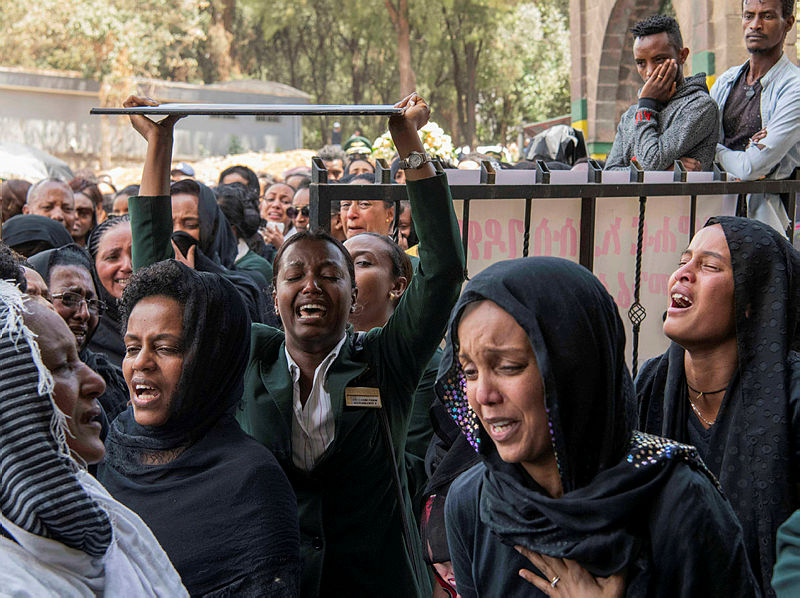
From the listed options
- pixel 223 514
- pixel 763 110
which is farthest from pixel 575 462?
Answer: pixel 763 110

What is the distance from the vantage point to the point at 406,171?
9.12 ft

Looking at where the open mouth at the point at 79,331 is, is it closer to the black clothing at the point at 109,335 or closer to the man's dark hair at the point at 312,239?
the black clothing at the point at 109,335

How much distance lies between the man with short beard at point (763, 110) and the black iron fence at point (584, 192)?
1.22 feet

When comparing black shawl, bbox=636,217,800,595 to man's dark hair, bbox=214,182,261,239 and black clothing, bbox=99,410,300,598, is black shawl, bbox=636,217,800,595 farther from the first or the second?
man's dark hair, bbox=214,182,261,239

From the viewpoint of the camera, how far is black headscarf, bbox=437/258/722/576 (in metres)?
1.80

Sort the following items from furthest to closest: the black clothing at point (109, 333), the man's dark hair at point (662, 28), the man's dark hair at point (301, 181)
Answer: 1. the man's dark hair at point (301, 181)
2. the man's dark hair at point (662, 28)
3. the black clothing at point (109, 333)

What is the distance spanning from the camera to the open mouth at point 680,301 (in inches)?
109

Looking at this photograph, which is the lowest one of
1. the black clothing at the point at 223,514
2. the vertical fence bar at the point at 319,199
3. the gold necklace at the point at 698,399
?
the black clothing at the point at 223,514

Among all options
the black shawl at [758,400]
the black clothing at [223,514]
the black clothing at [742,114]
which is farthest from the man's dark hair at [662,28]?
the black clothing at [223,514]

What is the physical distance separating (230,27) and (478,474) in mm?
40033

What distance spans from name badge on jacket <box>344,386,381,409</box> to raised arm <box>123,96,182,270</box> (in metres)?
0.77

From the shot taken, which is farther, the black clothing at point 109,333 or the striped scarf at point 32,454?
the black clothing at point 109,333

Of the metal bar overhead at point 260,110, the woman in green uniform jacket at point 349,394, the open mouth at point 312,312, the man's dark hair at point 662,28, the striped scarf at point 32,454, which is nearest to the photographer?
the striped scarf at point 32,454

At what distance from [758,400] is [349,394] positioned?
3.70 ft
